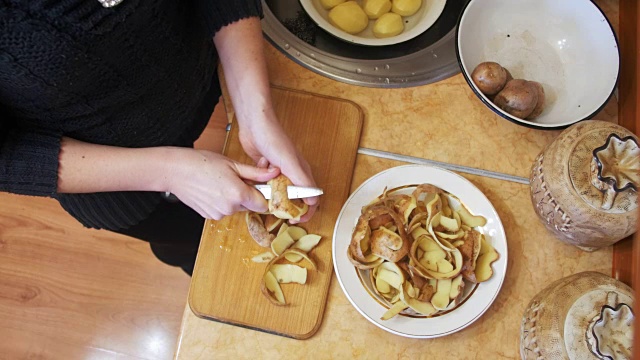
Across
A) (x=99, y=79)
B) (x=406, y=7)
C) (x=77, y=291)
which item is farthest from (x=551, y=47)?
(x=77, y=291)

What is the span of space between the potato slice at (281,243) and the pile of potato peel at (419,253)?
0.31 feet

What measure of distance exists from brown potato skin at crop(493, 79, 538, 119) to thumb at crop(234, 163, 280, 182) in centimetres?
38

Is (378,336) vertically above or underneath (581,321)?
underneath

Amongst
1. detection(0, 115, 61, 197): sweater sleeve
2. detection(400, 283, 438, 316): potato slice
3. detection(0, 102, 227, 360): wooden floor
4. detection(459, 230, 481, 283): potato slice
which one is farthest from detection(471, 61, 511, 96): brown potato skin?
detection(0, 102, 227, 360): wooden floor

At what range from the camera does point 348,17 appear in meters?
0.95

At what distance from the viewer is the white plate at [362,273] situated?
73 centimetres

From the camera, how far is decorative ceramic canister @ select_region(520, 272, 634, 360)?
56cm

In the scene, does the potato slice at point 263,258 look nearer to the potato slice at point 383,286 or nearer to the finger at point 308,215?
the finger at point 308,215

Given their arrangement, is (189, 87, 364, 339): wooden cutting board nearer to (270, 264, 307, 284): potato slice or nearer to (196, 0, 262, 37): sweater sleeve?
(270, 264, 307, 284): potato slice

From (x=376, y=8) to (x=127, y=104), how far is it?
495 mm

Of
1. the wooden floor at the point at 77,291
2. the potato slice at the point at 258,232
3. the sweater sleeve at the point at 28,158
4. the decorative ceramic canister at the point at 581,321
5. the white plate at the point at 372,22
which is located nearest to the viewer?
the decorative ceramic canister at the point at 581,321

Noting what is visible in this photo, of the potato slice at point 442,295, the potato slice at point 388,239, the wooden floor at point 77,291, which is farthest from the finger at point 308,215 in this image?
the wooden floor at point 77,291

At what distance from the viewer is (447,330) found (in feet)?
2.37

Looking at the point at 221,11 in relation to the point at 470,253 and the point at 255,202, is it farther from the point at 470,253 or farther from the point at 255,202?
the point at 470,253
